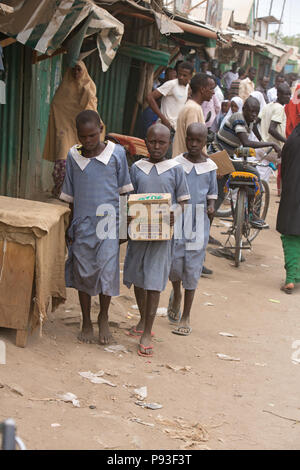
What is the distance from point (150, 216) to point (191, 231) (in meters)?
0.87

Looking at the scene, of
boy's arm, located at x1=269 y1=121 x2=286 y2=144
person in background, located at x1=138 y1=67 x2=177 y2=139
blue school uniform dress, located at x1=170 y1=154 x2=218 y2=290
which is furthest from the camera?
boy's arm, located at x1=269 y1=121 x2=286 y2=144

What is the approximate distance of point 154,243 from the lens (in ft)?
14.9

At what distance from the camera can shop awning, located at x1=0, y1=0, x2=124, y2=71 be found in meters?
A: 5.62

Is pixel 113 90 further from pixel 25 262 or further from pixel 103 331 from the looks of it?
pixel 25 262

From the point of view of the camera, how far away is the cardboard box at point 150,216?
4.29 meters

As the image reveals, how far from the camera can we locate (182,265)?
16.7ft

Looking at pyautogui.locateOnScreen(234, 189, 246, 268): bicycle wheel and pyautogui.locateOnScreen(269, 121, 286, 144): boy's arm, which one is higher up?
pyautogui.locateOnScreen(269, 121, 286, 144): boy's arm

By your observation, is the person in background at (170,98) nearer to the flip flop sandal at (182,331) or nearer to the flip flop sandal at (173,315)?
the flip flop sandal at (173,315)

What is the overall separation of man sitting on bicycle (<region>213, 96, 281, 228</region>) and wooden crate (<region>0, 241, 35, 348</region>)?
4.03 meters

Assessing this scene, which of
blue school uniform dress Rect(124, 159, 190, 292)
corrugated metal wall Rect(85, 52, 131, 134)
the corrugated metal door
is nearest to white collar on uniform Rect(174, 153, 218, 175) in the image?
blue school uniform dress Rect(124, 159, 190, 292)

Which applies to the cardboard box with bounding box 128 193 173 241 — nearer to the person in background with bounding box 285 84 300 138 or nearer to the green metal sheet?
the person in background with bounding box 285 84 300 138

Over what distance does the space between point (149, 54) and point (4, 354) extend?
23.2 feet

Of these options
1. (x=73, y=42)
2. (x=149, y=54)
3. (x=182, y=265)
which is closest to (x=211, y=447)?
(x=182, y=265)

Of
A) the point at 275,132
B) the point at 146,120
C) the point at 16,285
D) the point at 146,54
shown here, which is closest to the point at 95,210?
the point at 16,285
